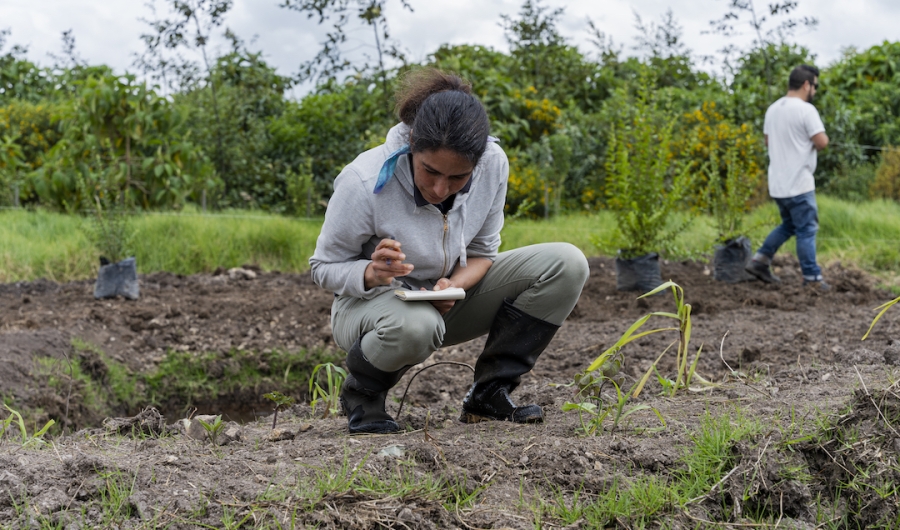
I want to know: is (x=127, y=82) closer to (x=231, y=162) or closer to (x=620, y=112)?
(x=231, y=162)

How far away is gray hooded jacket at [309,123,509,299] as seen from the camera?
2586mm

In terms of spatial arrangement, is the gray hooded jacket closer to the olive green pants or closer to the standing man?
the olive green pants

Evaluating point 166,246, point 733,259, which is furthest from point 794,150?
point 166,246

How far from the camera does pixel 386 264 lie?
249 centimetres

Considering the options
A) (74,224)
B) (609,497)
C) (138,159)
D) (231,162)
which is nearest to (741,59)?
(231,162)

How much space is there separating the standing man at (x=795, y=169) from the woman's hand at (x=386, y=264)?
452cm

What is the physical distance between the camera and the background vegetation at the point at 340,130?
7.36 metres

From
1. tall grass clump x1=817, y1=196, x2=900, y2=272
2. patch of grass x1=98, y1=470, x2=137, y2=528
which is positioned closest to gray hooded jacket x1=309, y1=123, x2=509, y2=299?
patch of grass x1=98, y1=470, x2=137, y2=528

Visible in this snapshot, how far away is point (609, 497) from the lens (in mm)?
2074

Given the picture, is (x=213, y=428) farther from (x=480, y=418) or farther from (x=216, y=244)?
(x=216, y=244)

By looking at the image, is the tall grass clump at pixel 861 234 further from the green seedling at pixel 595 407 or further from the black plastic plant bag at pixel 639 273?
the green seedling at pixel 595 407

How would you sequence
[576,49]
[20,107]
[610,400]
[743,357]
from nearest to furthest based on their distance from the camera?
[610,400] < [743,357] < [20,107] < [576,49]

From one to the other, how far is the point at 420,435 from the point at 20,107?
1036 centimetres

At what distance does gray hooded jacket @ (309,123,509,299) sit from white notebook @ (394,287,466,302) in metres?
0.12
